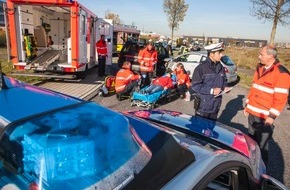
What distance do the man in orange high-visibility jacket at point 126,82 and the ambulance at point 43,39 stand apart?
7.50ft

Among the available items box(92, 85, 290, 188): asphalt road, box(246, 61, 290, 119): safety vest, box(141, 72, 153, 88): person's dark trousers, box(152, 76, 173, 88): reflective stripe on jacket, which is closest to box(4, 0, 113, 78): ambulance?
box(141, 72, 153, 88): person's dark trousers

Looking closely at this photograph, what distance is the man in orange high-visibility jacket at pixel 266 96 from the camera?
3.46 m

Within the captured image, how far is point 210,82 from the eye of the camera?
3982 millimetres

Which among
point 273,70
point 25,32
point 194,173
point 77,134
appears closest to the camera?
point 77,134

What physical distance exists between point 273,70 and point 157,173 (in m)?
2.56

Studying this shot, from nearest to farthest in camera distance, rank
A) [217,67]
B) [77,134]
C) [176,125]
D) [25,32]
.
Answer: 1. [77,134]
2. [176,125]
3. [217,67]
4. [25,32]

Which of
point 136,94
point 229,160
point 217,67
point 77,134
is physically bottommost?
point 136,94

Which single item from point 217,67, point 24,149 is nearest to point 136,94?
point 217,67

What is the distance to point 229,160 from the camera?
6.64ft

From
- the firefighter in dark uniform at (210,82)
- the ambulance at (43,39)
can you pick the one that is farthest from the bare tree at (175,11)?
the firefighter in dark uniform at (210,82)

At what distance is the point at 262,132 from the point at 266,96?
508 mm

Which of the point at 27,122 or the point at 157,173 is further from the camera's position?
the point at 157,173

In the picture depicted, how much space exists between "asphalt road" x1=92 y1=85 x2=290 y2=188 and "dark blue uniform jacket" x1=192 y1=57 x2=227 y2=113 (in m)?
1.34

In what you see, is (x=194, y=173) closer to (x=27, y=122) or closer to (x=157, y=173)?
(x=157, y=173)
